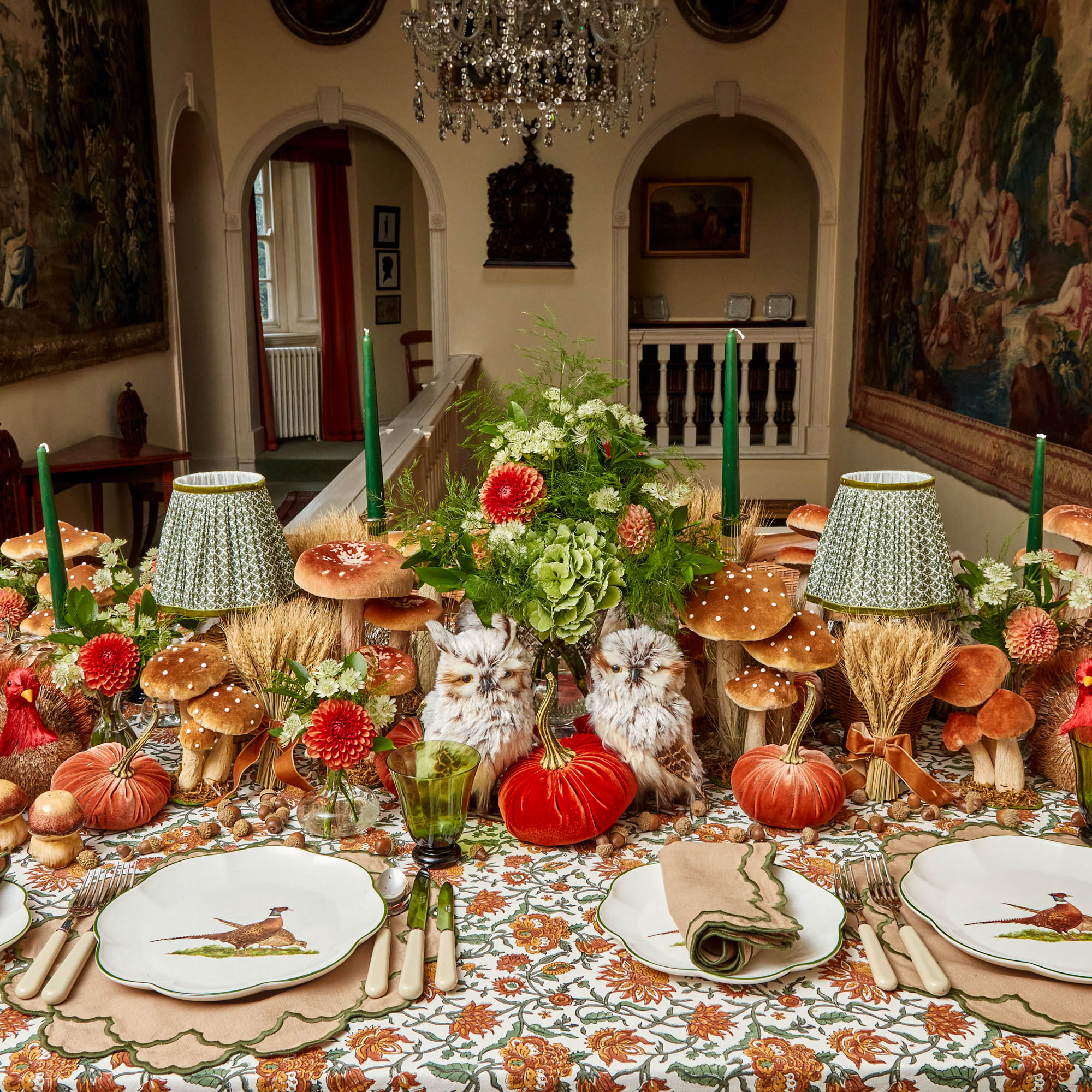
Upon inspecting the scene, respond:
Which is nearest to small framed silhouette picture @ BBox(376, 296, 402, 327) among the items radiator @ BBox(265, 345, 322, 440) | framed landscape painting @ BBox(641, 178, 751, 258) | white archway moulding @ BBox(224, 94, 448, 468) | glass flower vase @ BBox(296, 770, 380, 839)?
radiator @ BBox(265, 345, 322, 440)

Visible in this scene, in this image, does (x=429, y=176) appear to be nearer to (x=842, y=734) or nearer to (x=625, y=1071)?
(x=842, y=734)

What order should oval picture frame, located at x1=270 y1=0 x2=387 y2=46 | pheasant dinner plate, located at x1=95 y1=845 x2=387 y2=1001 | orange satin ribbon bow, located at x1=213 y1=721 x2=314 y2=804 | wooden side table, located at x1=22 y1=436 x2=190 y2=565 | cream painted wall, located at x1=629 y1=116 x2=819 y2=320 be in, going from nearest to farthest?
pheasant dinner plate, located at x1=95 y1=845 x2=387 y2=1001 < orange satin ribbon bow, located at x1=213 y1=721 x2=314 y2=804 < wooden side table, located at x1=22 y1=436 x2=190 y2=565 < oval picture frame, located at x1=270 y1=0 x2=387 y2=46 < cream painted wall, located at x1=629 y1=116 x2=819 y2=320

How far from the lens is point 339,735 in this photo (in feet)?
4.24

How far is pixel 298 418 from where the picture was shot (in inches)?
470

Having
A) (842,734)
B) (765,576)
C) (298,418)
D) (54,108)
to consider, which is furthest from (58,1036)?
(298,418)

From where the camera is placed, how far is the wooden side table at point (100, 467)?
5.24 meters

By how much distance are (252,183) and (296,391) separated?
11.8ft

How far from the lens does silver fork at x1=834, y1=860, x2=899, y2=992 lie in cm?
104

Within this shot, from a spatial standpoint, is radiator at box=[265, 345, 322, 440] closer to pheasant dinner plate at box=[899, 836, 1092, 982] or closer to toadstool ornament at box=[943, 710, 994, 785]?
toadstool ornament at box=[943, 710, 994, 785]

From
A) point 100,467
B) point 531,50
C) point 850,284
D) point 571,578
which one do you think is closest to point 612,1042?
point 571,578

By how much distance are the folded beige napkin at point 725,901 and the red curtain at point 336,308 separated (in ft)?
35.0

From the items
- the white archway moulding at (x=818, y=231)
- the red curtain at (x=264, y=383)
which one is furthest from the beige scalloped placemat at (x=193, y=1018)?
the red curtain at (x=264, y=383)

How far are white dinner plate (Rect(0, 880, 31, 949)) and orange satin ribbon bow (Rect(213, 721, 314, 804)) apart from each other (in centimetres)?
30

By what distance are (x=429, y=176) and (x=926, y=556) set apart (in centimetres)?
754
